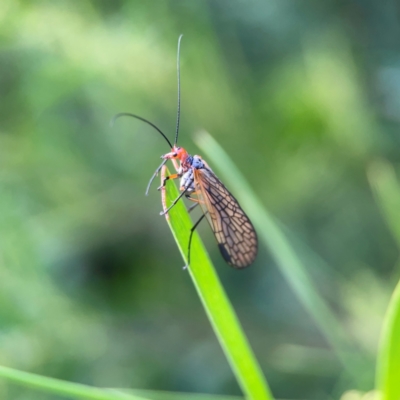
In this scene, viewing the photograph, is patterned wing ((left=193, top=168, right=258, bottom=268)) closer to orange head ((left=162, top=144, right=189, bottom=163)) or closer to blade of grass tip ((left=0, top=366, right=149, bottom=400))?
orange head ((left=162, top=144, right=189, bottom=163))

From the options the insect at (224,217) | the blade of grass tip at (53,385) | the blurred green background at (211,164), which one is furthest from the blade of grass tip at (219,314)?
the blurred green background at (211,164)

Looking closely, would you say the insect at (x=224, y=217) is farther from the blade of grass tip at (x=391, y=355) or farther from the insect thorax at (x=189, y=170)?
the blade of grass tip at (x=391, y=355)

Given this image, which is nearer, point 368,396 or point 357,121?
point 368,396

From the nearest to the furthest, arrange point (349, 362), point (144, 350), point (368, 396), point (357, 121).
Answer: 1. point (368, 396)
2. point (349, 362)
3. point (357, 121)
4. point (144, 350)

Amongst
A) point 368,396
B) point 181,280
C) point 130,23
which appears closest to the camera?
point 368,396

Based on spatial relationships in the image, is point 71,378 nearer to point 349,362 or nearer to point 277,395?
point 277,395

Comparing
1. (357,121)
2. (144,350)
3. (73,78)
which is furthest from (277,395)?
(73,78)

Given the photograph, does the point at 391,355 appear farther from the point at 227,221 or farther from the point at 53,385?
the point at 227,221
